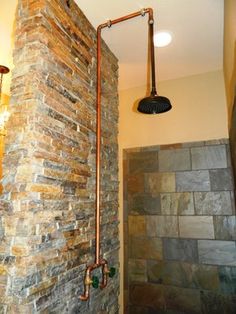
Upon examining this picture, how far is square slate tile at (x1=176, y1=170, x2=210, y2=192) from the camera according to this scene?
1.89 metres

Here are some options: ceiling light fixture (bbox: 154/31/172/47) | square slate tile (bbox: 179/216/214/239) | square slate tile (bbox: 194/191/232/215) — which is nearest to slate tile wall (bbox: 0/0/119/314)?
ceiling light fixture (bbox: 154/31/172/47)

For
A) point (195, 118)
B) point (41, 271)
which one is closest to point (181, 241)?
point (195, 118)

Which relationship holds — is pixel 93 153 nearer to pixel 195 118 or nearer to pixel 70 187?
pixel 70 187

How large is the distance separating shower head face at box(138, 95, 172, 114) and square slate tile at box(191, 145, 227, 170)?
70 cm

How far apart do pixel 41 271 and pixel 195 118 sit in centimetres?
169

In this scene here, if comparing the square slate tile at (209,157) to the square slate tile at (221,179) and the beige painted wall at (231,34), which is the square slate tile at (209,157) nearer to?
the square slate tile at (221,179)

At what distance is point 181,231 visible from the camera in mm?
1895

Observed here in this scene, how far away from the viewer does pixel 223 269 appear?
1736mm

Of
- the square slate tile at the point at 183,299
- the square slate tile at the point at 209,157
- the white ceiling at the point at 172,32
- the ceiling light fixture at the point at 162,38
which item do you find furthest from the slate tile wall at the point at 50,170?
the square slate tile at the point at 209,157

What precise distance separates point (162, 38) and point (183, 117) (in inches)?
28.1

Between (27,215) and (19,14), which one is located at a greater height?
(19,14)

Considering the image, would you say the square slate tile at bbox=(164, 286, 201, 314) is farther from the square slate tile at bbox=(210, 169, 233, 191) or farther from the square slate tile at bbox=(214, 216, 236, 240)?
the square slate tile at bbox=(210, 169, 233, 191)

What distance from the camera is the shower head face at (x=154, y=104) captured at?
4.31ft

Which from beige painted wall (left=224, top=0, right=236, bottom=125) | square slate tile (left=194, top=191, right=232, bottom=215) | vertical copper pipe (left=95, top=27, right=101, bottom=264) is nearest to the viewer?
beige painted wall (left=224, top=0, right=236, bottom=125)
